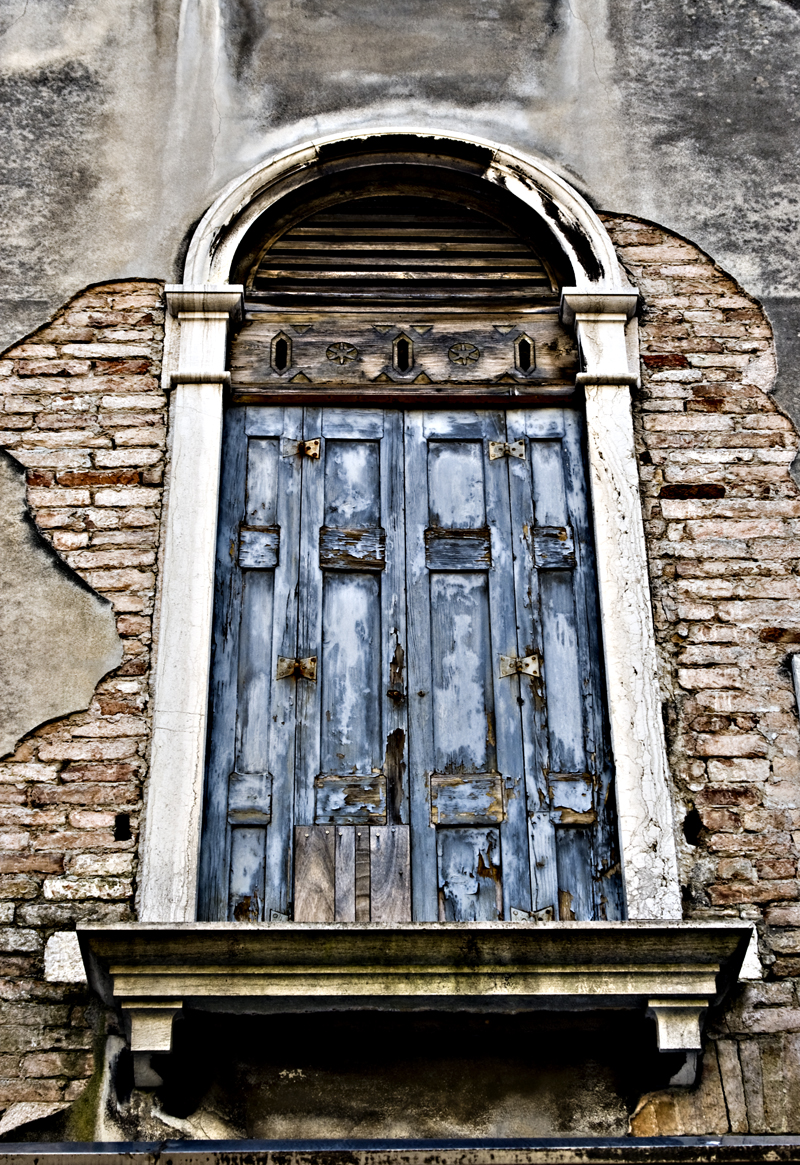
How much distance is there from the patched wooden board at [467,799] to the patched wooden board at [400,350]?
1.51 meters

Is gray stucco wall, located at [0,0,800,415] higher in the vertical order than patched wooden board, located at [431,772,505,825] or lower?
higher

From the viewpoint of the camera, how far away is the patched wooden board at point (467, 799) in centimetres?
418

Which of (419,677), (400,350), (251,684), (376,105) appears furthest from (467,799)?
(376,105)

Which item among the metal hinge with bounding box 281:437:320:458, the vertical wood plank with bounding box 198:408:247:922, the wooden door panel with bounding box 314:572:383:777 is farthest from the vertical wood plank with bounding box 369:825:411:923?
the metal hinge with bounding box 281:437:320:458

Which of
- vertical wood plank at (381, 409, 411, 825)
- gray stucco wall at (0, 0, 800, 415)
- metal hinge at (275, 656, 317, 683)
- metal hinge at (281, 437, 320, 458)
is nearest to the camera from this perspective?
vertical wood plank at (381, 409, 411, 825)

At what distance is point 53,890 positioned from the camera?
397 centimetres

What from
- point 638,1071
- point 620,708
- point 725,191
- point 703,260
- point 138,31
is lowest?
point 638,1071

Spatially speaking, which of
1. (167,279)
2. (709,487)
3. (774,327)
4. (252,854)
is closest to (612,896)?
(252,854)

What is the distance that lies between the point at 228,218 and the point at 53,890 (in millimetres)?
2541

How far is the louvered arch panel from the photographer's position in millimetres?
5020

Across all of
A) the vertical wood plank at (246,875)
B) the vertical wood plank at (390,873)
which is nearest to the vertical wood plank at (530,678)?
Result: the vertical wood plank at (390,873)

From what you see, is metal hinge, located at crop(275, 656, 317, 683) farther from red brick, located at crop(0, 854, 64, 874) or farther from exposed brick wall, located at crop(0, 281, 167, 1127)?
red brick, located at crop(0, 854, 64, 874)

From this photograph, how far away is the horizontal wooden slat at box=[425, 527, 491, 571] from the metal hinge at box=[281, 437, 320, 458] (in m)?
0.52

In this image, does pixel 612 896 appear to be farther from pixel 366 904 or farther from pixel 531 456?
pixel 531 456
